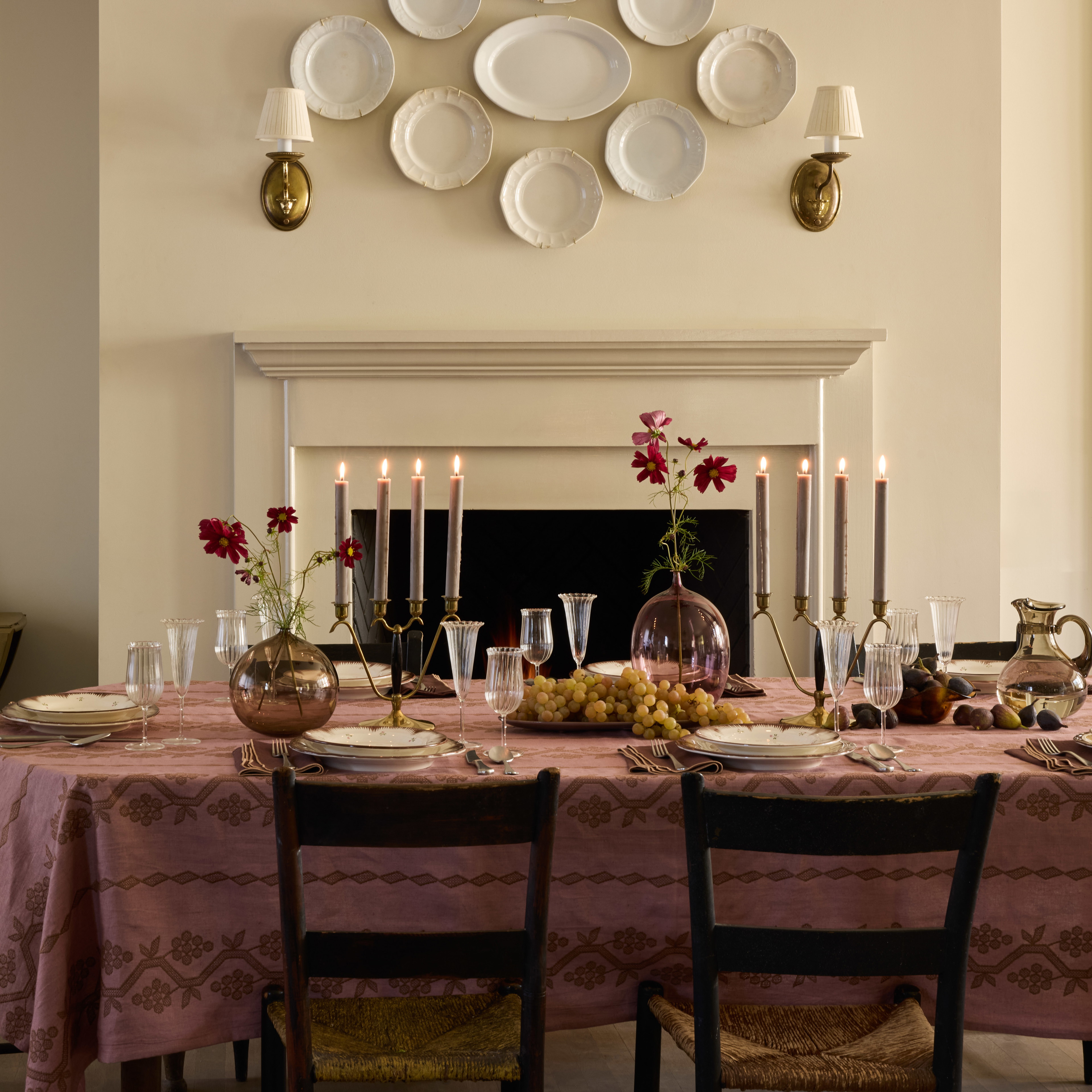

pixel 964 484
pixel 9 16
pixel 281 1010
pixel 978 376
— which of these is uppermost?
pixel 9 16

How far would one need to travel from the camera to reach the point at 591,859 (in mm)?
1589

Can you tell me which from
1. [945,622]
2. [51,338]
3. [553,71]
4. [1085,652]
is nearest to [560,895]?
[945,622]

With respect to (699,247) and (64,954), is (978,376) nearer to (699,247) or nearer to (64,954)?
(699,247)

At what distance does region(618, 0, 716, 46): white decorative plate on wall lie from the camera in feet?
11.1

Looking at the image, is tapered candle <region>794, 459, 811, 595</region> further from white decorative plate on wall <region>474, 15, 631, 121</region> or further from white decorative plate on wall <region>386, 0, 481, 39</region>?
white decorative plate on wall <region>386, 0, 481, 39</region>

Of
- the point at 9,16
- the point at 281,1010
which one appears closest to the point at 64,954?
the point at 281,1010

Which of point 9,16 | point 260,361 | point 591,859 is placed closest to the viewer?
point 591,859

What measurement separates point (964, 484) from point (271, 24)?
7.92 ft

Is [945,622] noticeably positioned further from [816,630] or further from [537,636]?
[537,636]

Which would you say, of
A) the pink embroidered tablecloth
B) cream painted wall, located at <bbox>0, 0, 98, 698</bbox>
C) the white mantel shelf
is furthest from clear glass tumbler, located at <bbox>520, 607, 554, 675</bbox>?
cream painted wall, located at <bbox>0, 0, 98, 698</bbox>

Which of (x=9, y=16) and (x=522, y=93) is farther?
(x=9, y=16)

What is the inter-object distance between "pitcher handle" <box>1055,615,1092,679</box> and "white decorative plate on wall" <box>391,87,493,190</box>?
2108 millimetres

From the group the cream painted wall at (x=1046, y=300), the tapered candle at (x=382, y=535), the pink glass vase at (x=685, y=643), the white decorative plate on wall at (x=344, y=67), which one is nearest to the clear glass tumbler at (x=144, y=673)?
the tapered candle at (x=382, y=535)

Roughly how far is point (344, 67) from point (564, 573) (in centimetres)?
160
